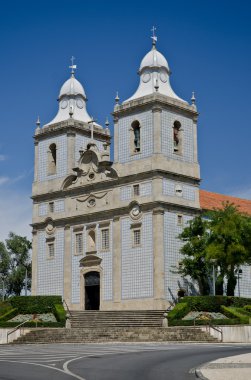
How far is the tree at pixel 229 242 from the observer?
162 ft

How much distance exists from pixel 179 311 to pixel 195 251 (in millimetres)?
6418

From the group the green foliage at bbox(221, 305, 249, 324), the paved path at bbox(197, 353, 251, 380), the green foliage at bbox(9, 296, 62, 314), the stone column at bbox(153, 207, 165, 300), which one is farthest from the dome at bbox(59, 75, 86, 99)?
the paved path at bbox(197, 353, 251, 380)

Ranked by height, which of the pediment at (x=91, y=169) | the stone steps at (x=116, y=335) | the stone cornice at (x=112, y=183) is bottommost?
the stone steps at (x=116, y=335)

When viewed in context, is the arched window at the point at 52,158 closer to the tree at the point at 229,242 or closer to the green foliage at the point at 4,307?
the green foliage at the point at 4,307

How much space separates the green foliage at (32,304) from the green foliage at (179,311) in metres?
11.3

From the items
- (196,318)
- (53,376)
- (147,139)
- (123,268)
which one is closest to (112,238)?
(123,268)

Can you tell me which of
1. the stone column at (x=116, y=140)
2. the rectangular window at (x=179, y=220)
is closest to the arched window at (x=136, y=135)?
the stone column at (x=116, y=140)

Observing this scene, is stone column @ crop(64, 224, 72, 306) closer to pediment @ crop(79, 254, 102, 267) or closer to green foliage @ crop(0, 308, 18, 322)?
pediment @ crop(79, 254, 102, 267)

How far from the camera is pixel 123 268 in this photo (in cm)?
5412

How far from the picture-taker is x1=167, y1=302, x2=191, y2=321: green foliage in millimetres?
46188

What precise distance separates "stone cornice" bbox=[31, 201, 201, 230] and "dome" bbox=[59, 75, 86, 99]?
39.7 ft

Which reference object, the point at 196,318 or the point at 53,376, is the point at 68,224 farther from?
the point at 53,376

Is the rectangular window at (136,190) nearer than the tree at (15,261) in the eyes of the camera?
Yes

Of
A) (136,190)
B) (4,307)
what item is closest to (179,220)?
(136,190)
